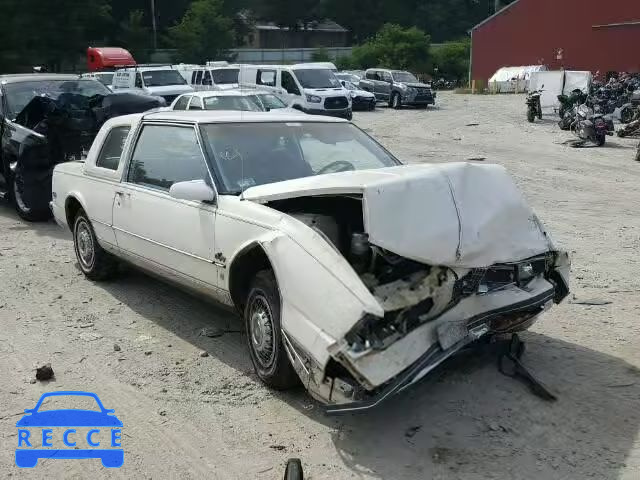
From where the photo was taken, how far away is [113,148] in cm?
630

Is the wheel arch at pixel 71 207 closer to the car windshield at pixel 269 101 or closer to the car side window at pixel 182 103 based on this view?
the car side window at pixel 182 103

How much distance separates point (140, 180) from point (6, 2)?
21.3ft

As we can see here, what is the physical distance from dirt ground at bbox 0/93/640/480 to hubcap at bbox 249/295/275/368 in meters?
0.25

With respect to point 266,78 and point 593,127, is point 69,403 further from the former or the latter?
point 266,78

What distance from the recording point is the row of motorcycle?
17938 millimetres

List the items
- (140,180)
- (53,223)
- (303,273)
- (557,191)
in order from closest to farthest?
1. (303,273)
2. (140,180)
3. (53,223)
4. (557,191)

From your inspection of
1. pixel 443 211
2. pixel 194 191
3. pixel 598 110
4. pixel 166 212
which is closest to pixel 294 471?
pixel 443 211

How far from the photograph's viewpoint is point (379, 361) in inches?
137

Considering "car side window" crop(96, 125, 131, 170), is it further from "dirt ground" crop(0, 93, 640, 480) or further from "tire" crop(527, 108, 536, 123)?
"tire" crop(527, 108, 536, 123)

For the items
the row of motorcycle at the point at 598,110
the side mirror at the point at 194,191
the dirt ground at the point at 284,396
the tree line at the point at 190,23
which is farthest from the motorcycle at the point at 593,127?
the side mirror at the point at 194,191

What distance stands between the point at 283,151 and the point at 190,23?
5139 centimetres

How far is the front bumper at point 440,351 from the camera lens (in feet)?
11.5

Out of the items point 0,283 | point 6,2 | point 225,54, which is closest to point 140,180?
point 0,283

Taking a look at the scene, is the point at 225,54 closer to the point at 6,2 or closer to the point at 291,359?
the point at 6,2
